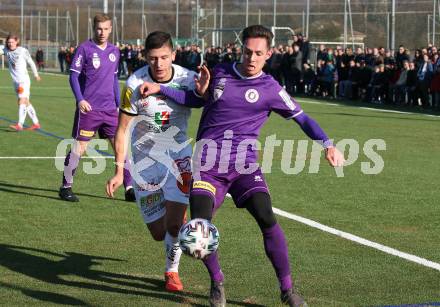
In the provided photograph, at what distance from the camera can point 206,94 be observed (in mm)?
6602

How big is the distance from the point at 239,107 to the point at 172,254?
4.33 ft

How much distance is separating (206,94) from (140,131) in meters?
0.98

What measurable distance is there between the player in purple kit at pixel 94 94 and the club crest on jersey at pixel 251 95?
478 cm

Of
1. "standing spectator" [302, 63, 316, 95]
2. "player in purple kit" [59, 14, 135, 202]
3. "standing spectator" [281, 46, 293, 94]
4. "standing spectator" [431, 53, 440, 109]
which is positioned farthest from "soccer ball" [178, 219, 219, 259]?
"standing spectator" [281, 46, 293, 94]

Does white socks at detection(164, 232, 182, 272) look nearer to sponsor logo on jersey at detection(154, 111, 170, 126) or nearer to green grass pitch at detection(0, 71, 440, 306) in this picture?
green grass pitch at detection(0, 71, 440, 306)

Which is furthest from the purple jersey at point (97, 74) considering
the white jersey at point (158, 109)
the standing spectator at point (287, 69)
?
the standing spectator at point (287, 69)

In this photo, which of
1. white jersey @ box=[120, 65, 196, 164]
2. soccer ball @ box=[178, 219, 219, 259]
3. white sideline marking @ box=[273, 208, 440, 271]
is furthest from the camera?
white sideline marking @ box=[273, 208, 440, 271]

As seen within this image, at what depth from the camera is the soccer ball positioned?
19.3 ft

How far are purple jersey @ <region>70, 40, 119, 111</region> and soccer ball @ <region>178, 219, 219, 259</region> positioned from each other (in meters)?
5.51

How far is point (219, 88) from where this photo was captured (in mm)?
6414

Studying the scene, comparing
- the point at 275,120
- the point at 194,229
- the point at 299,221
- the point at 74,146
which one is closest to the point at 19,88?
the point at 275,120

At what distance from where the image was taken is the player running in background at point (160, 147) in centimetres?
694

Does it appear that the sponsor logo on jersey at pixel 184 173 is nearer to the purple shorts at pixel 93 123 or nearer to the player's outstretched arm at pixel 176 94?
the player's outstretched arm at pixel 176 94

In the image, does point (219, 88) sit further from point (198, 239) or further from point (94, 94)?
point (94, 94)
